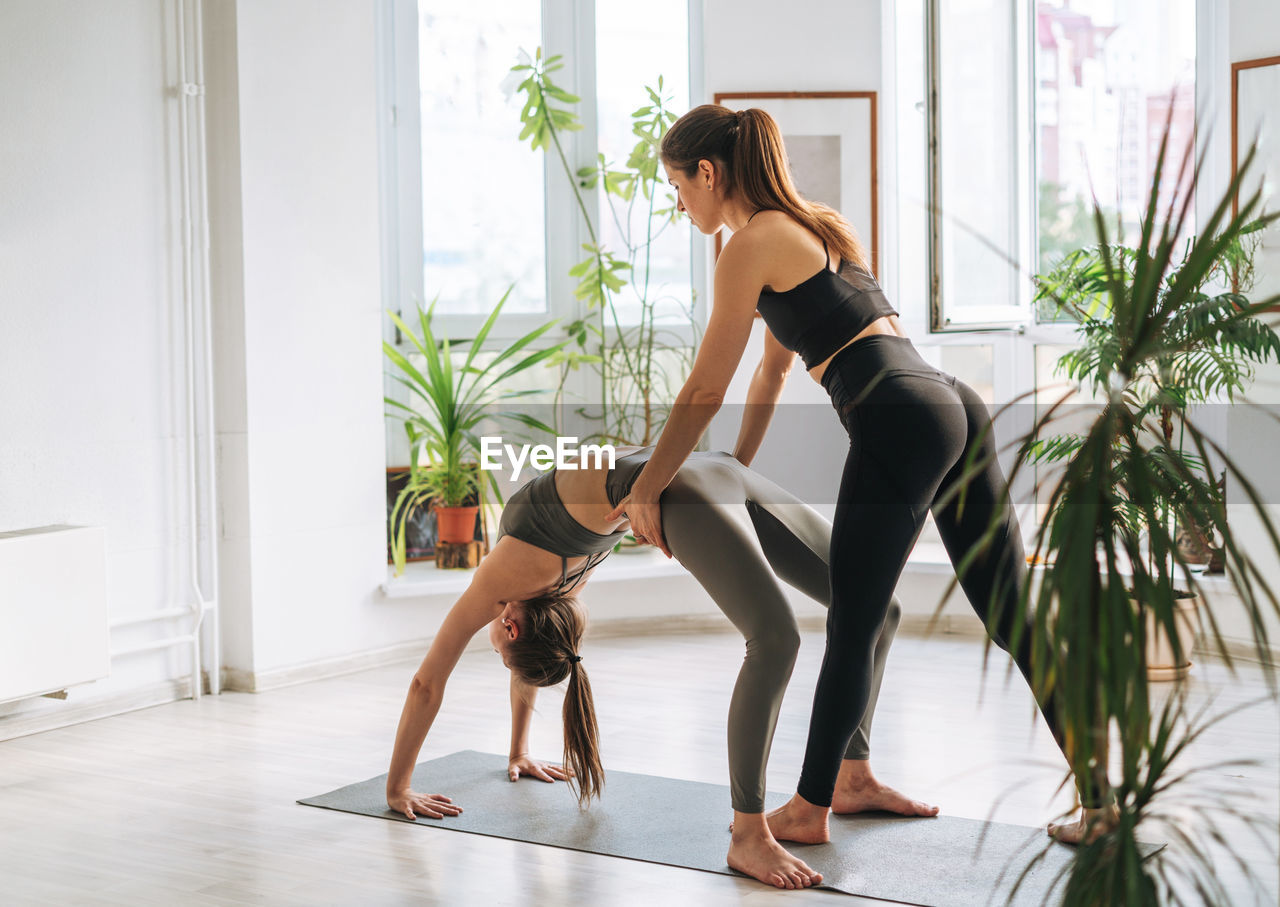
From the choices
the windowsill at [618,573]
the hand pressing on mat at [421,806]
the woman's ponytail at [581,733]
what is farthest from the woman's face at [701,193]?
the windowsill at [618,573]

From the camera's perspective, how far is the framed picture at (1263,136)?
3996 mm

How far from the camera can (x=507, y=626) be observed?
2.51 meters

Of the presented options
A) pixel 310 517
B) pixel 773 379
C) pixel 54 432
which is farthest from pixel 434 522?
pixel 773 379

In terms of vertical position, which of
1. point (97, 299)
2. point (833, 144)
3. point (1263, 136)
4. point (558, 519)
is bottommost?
point (558, 519)

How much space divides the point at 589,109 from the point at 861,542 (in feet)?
10.8

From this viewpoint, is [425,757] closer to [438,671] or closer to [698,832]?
[438,671]

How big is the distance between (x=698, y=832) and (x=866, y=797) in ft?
1.18

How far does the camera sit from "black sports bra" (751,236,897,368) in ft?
7.39

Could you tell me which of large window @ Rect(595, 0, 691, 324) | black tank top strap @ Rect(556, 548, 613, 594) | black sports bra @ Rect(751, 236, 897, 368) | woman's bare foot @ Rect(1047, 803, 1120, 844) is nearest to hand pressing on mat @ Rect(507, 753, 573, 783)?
black tank top strap @ Rect(556, 548, 613, 594)

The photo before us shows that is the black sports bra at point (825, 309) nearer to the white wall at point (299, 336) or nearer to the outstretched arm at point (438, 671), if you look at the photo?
the outstretched arm at point (438, 671)

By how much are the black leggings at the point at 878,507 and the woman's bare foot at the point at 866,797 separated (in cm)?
33

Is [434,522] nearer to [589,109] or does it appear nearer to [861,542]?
[589,109]

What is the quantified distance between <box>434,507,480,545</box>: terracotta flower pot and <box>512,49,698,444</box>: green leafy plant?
0.57 metres

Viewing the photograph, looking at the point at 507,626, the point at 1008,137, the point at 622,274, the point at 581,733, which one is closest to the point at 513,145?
the point at 622,274
